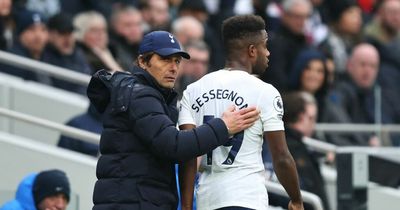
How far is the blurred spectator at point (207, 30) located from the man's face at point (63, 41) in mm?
1895

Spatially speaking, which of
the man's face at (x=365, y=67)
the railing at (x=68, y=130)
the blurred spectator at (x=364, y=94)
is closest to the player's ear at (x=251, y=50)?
the railing at (x=68, y=130)

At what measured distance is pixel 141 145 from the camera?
22.7 feet

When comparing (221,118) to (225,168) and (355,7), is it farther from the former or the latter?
(355,7)

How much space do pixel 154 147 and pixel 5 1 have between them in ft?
20.7

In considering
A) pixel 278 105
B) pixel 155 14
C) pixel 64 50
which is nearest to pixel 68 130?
pixel 278 105

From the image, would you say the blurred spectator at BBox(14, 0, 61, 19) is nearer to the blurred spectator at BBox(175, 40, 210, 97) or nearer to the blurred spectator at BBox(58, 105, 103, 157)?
the blurred spectator at BBox(175, 40, 210, 97)

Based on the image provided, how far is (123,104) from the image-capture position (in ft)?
22.6

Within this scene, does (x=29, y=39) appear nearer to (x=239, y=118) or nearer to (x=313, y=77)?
(x=313, y=77)

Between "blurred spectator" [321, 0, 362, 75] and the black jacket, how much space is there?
8831mm

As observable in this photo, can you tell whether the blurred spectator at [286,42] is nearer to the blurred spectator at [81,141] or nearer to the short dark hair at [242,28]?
the blurred spectator at [81,141]

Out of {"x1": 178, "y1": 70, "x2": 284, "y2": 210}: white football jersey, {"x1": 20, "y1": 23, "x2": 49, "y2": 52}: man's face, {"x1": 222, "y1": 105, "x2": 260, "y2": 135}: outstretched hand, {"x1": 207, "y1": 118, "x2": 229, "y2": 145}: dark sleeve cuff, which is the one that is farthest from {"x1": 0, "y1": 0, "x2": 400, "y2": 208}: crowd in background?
{"x1": 207, "y1": 118, "x2": 229, "y2": 145}: dark sleeve cuff

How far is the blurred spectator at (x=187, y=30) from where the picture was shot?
1388 centimetres

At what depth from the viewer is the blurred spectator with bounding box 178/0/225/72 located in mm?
14672

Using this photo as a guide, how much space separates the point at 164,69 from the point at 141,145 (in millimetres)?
442
